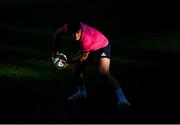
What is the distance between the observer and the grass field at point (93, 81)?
986 centimetres

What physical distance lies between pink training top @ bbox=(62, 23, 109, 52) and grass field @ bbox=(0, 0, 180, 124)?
3.34 ft

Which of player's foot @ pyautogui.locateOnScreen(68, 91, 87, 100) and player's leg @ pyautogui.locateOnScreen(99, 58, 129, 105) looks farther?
player's foot @ pyautogui.locateOnScreen(68, 91, 87, 100)

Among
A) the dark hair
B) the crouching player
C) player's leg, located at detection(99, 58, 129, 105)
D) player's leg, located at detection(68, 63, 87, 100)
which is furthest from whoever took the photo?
player's leg, located at detection(68, 63, 87, 100)

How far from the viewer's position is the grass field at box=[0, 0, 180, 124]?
32.3 ft

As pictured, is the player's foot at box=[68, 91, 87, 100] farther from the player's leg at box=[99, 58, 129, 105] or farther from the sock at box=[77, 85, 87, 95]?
the player's leg at box=[99, 58, 129, 105]

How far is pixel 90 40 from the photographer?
10.1 m

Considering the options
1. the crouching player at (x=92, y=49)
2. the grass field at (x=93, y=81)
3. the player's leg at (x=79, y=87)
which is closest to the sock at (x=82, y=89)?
the player's leg at (x=79, y=87)

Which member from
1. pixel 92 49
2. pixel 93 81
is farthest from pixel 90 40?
pixel 93 81

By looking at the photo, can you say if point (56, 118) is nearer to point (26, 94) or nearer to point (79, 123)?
point (79, 123)

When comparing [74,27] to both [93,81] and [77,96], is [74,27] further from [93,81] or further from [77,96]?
[93,81]

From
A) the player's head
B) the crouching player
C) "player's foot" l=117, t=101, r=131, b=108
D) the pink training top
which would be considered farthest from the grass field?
the player's head

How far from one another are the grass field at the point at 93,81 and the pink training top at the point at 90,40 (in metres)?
1.02

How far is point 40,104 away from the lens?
1053 cm

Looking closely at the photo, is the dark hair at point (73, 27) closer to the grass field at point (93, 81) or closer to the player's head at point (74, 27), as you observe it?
the player's head at point (74, 27)
